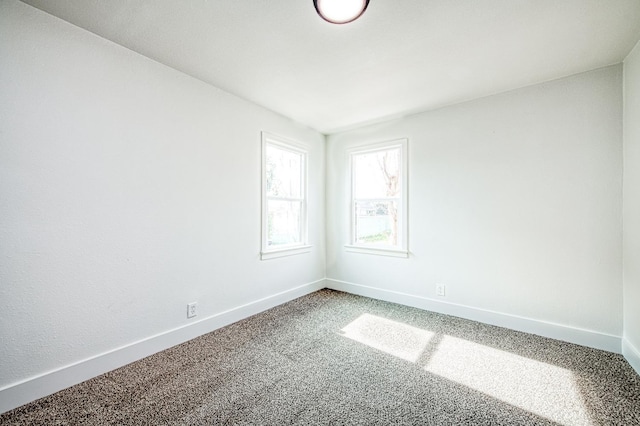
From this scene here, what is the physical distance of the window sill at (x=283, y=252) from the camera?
3.29 metres

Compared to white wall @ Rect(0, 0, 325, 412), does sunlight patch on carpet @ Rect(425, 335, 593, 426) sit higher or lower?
lower

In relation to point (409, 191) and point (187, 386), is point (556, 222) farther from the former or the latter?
point (187, 386)

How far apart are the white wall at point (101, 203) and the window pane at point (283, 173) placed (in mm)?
590

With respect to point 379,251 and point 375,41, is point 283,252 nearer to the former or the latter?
point 379,251

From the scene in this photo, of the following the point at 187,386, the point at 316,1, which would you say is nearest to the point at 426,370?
the point at 187,386

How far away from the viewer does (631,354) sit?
2.08m

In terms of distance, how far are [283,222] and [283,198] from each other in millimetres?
336

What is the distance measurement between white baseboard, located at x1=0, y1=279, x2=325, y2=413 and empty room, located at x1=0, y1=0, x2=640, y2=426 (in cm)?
1

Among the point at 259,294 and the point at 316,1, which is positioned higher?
the point at 316,1

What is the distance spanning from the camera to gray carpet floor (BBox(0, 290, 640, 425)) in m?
1.56

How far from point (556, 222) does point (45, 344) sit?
163 inches

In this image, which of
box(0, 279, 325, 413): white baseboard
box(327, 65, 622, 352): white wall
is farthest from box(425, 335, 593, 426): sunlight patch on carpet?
box(0, 279, 325, 413): white baseboard

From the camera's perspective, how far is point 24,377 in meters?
1.68

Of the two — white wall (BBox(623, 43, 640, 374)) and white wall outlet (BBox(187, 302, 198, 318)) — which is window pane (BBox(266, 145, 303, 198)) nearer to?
white wall outlet (BBox(187, 302, 198, 318))
